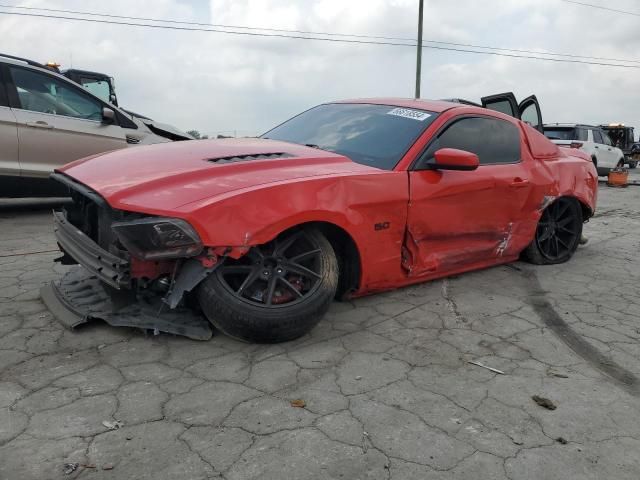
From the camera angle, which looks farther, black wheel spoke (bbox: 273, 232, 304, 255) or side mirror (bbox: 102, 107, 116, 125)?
side mirror (bbox: 102, 107, 116, 125)

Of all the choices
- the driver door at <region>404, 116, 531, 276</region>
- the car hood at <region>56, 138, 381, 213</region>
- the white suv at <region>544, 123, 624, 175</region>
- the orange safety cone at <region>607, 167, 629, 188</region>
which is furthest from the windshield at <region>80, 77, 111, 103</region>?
the orange safety cone at <region>607, 167, 629, 188</region>

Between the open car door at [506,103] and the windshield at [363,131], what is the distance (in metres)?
2.16

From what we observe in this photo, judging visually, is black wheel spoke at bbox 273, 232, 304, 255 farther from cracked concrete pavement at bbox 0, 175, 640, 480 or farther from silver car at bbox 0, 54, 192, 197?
silver car at bbox 0, 54, 192, 197

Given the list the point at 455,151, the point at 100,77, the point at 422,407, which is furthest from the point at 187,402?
the point at 100,77

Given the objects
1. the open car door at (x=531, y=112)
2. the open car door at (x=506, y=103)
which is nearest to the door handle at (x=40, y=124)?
the open car door at (x=506, y=103)

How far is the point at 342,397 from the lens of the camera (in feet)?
7.89

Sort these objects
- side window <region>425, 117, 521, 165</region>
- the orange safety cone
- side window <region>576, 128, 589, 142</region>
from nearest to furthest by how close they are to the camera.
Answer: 1. side window <region>425, 117, 521, 165</region>
2. the orange safety cone
3. side window <region>576, 128, 589, 142</region>

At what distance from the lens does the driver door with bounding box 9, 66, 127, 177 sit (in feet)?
19.1

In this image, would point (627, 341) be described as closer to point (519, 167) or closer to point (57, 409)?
point (519, 167)

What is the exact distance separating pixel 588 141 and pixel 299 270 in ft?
52.1

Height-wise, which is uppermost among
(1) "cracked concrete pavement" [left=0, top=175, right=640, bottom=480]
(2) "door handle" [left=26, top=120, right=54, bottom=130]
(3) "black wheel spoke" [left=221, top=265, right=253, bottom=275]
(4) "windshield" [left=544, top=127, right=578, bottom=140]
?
(2) "door handle" [left=26, top=120, right=54, bottom=130]

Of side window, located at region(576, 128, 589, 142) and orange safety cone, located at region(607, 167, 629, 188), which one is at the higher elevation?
side window, located at region(576, 128, 589, 142)

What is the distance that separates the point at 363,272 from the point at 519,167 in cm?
189

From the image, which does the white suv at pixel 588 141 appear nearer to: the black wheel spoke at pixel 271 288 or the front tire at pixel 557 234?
the front tire at pixel 557 234
